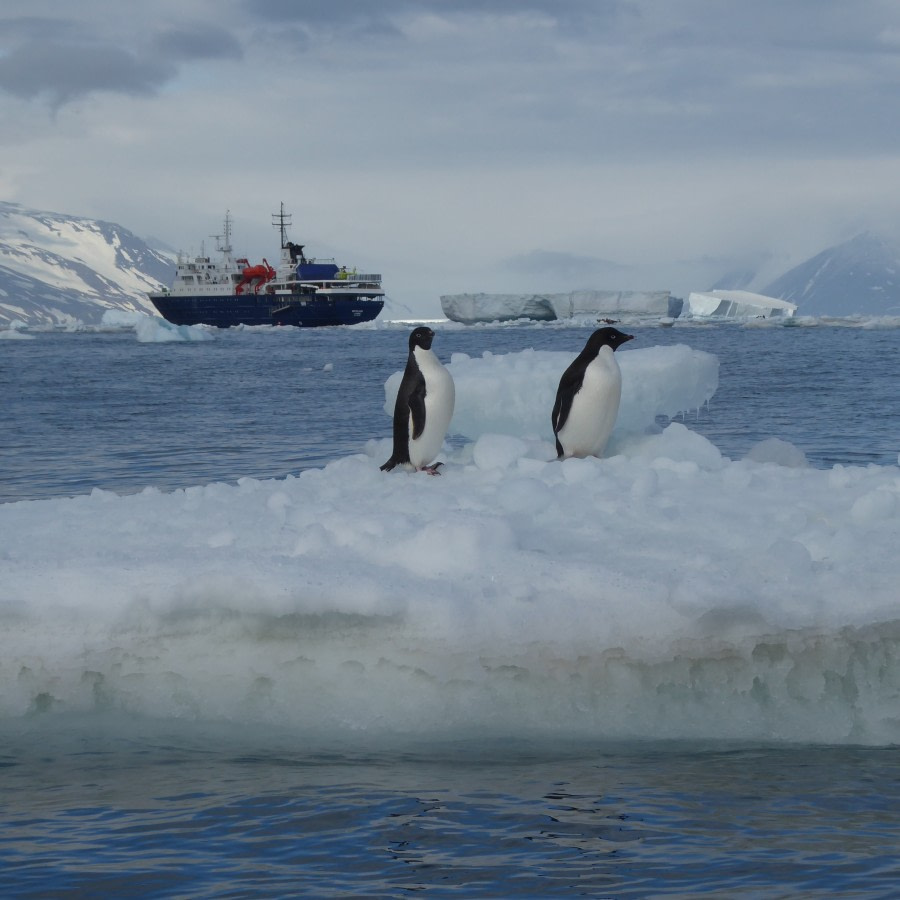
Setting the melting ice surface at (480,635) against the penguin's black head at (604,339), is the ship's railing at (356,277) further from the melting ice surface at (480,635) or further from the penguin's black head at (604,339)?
the melting ice surface at (480,635)

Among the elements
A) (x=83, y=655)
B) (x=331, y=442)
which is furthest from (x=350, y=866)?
(x=331, y=442)

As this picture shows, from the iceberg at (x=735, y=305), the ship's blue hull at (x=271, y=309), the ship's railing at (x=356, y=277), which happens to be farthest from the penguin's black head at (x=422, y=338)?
the iceberg at (x=735, y=305)

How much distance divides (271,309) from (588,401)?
72993 mm

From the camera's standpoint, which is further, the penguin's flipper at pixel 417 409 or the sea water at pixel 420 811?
the penguin's flipper at pixel 417 409

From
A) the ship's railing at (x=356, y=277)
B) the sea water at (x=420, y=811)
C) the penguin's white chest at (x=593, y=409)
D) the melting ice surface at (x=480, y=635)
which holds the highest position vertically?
the ship's railing at (x=356, y=277)

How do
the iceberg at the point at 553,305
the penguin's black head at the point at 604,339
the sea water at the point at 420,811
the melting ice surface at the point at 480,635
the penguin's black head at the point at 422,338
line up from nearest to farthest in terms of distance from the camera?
the sea water at the point at 420,811, the melting ice surface at the point at 480,635, the penguin's black head at the point at 422,338, the penguin's black head at the point at 604,339, the iceberg at the point at 553,305

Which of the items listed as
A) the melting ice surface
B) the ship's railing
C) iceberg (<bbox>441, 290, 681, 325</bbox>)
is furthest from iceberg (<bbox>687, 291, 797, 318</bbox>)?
the melting ice surface

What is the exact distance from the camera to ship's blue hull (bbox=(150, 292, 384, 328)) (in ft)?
257

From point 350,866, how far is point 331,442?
12321 mm

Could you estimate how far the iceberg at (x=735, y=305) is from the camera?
84.8 metres

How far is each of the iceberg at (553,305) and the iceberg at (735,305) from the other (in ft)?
27.4

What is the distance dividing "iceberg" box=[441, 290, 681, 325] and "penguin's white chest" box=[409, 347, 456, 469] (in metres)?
67.8

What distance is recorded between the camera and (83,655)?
183 inches

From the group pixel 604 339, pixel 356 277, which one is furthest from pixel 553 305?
pixel 604 339
